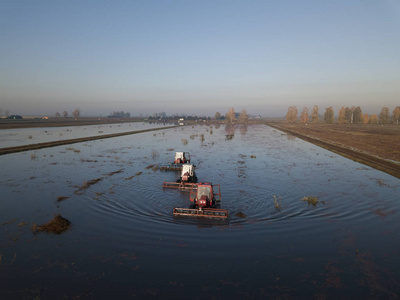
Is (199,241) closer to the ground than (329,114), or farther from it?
closer to the ground

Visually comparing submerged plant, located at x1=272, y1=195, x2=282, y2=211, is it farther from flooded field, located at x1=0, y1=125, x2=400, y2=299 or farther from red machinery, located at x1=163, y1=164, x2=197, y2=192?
red machinery, located at x1=163, y1=164, x2=197, y2=192

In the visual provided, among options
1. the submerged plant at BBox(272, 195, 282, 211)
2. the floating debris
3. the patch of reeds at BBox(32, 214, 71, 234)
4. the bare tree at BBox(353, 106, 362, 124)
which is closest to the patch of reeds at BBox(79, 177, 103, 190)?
the patch of reeds at BBox(32, 214, 71, 234)

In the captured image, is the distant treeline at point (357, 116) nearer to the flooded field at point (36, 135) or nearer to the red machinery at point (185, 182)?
the flooded field at point (36, 135)

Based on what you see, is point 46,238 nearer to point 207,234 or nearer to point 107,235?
point 107,235

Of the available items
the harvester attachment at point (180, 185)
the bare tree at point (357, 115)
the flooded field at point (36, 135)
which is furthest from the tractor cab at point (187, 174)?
the bare tree at point (357, 115)

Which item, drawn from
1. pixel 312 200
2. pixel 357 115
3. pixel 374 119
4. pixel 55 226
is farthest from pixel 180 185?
pixel 374 119

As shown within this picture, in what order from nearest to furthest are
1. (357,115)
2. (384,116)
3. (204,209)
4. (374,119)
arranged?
(204,209), (384,116), (374,119), (357,115)

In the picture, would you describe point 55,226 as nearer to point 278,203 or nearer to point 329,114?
point 278,203
